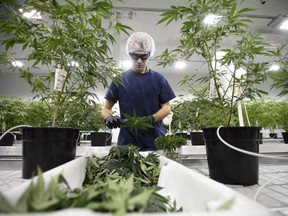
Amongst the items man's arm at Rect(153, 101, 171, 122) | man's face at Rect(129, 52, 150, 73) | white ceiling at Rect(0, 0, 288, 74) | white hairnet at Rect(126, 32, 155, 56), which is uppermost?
white ceiling at Rect(0, 0, 288, 74)

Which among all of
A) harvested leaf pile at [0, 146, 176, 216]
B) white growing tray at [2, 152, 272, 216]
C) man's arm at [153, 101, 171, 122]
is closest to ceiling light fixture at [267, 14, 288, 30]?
man's arm at [153, 101, 171, 122]

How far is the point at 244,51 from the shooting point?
2.70ft

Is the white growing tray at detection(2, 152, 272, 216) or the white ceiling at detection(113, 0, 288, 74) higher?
the white ceiling at detection(113, 0, 288, 74)

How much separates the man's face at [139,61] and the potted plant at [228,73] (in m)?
0.39

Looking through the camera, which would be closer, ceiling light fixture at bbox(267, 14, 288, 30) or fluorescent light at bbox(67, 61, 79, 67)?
fluorescent light at bbox(67, 61, 79, 67)

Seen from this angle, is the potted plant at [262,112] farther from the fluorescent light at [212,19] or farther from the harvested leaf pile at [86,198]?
the harvested leaf pile at [86,198]

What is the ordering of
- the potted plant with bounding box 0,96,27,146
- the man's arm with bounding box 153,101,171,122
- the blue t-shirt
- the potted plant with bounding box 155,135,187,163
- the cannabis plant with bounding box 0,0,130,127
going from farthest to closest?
1. the potted plant with bounding box 0,96,27,146
2. the blue t-shirt
3. the man's arm with bounding box 153,101,171,122
4. the potted plant with bounding box 155,135,187,163
5. the cannabis plant with bounding box 0,0,130,127

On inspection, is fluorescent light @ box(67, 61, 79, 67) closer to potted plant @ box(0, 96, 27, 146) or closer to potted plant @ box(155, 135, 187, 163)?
potted plant @ box(155, 135, 187, 163)

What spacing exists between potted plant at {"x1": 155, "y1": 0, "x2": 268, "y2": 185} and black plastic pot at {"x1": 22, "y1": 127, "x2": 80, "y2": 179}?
533 mm

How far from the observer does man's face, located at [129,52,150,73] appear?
1.29 metres

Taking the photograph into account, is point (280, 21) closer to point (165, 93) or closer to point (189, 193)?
point (165, 93)

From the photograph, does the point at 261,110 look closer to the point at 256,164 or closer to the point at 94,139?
the point at 256,164

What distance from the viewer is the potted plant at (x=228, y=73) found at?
2.31ft

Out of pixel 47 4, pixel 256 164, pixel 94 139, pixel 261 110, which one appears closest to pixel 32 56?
pixel 47 4
